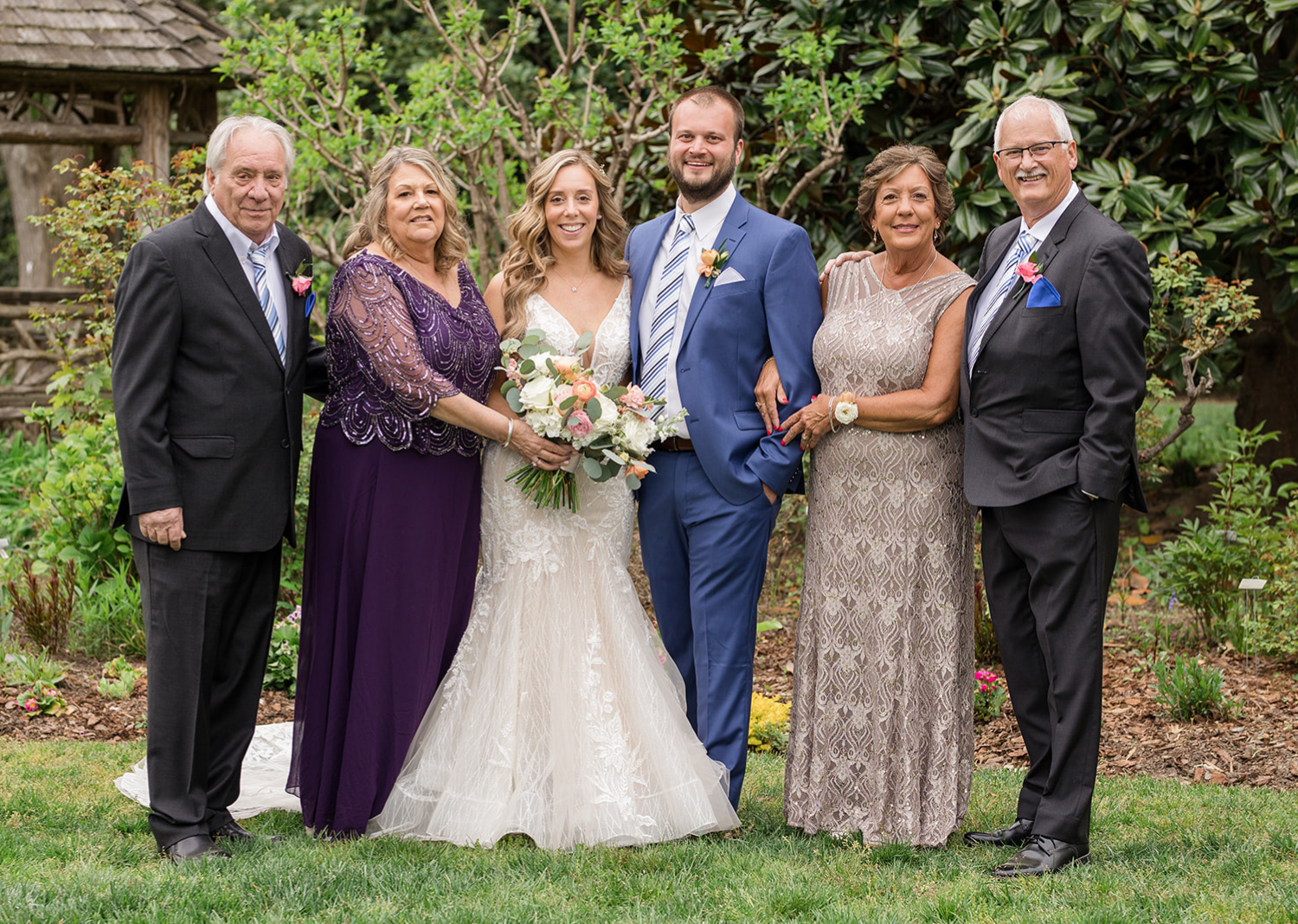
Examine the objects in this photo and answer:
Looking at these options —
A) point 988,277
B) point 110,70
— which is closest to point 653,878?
point 988,277

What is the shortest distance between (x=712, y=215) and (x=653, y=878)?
2.31m

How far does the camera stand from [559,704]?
4.41 m

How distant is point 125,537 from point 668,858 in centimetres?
458

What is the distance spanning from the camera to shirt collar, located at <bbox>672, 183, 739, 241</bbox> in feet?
15.0

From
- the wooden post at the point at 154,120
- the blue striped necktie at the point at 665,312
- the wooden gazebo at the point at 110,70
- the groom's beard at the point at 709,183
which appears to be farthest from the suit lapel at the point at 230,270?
the wooden post at the point at 154,120

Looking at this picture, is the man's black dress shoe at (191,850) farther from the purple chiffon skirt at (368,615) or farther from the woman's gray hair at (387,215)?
the woman's gray hair at (387,215)

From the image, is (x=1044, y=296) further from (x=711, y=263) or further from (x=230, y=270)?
(x=230, y=270)

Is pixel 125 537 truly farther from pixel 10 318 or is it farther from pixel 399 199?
pixel 10 318

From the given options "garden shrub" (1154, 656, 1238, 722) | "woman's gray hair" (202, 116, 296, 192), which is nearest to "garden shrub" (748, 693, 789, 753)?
"garden shrub" (1154, 656, 1238, 722)

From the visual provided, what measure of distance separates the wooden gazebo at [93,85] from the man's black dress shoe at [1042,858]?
9.55 m

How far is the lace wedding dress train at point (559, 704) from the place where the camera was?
4281 mm

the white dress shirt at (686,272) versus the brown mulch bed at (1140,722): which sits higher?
the white dress shirt at (686,272)

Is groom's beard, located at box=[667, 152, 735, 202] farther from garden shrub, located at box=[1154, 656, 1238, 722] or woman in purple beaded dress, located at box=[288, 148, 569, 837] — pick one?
garden shrub, located at box=[1154, 656, 1238, 722]

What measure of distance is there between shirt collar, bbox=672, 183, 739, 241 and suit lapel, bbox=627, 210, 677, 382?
0.40ft
